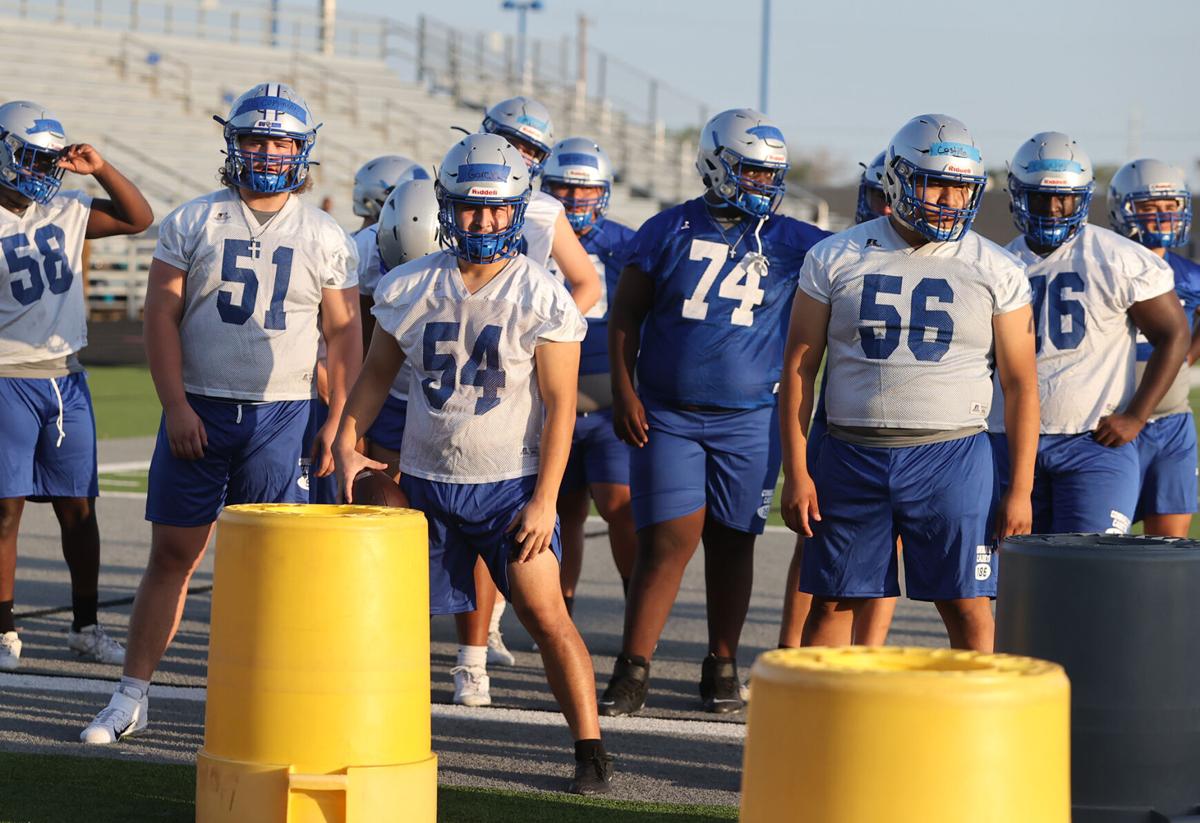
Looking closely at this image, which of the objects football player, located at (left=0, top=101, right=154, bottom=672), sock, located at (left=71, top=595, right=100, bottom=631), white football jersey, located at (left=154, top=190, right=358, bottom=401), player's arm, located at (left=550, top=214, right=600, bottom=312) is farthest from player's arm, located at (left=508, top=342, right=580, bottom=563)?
sock, located at (left=71, top=595, right=100, bottom=631)

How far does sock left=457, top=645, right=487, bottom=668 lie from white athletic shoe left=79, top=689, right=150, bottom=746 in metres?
1.19

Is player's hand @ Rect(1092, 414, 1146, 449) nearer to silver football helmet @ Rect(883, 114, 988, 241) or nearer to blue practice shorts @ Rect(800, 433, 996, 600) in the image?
blue practice shorts @ Rect(800, 433, 996, 600)

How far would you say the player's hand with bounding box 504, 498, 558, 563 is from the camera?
203 inches

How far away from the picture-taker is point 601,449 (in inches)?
284

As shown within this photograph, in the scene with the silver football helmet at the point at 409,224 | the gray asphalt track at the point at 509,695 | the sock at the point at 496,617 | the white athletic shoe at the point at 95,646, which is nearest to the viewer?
the gray asphalt track at the point at 509,695

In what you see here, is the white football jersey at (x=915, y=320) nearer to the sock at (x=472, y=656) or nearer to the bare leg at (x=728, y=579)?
the bare leg at (x=728, y=579)

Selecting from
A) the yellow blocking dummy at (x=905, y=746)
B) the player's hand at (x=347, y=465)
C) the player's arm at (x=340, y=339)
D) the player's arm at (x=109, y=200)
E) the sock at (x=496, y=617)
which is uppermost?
the player's arm at (x=109, y=200)

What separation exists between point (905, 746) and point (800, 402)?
7.62ft

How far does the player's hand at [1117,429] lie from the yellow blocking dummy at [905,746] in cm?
297

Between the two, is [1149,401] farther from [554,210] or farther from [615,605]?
[615,605]

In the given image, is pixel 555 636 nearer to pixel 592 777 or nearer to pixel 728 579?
pixel 592 777

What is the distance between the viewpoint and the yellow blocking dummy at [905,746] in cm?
304

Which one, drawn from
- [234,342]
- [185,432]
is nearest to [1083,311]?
[234,342]

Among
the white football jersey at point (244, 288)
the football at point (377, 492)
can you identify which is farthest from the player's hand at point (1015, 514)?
the white football jersey at point (244, 288)
